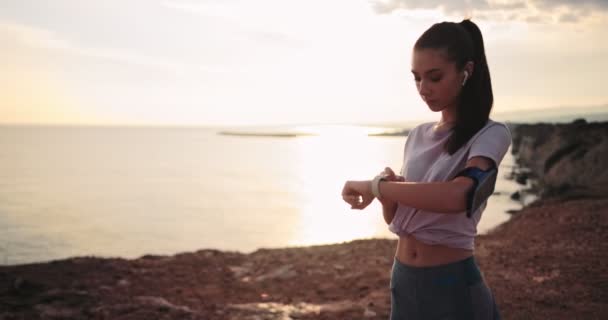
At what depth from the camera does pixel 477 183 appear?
1.63 m

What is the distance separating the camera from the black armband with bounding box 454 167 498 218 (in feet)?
5.34

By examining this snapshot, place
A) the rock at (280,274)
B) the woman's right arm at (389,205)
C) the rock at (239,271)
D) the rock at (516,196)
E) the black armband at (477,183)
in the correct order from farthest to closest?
the rock at (516,196), the rock at (239,271), the rock at (280,274), the woman's right arm at (389,205), the black armband at (477,183)

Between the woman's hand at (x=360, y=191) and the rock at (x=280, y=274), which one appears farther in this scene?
the rock at (x=280, y=274)

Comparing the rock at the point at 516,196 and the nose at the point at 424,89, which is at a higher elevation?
the nose at the point at 424,89

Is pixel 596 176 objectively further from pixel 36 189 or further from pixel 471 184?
pixel 36 189

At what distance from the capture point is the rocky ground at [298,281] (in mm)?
6660

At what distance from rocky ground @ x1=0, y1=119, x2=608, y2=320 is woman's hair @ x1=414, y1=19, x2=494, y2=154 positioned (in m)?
5.03

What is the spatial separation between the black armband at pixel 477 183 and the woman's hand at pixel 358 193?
396 millimetres

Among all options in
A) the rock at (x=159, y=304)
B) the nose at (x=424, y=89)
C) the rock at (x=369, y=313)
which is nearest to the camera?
the nose at (x=424, y=89)

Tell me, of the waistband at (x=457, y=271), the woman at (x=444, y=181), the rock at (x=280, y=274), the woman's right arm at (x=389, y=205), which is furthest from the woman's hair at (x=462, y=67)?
the rock at (x=280, y=274)

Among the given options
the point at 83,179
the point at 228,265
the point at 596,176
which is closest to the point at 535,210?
the point at 596,176

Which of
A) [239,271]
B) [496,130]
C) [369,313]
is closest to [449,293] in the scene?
[496,130]

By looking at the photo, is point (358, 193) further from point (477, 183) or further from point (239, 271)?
point (239, 271)

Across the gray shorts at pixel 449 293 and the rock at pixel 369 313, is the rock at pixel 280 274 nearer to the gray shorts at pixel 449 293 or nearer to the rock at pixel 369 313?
the rock at pixel 369 313
